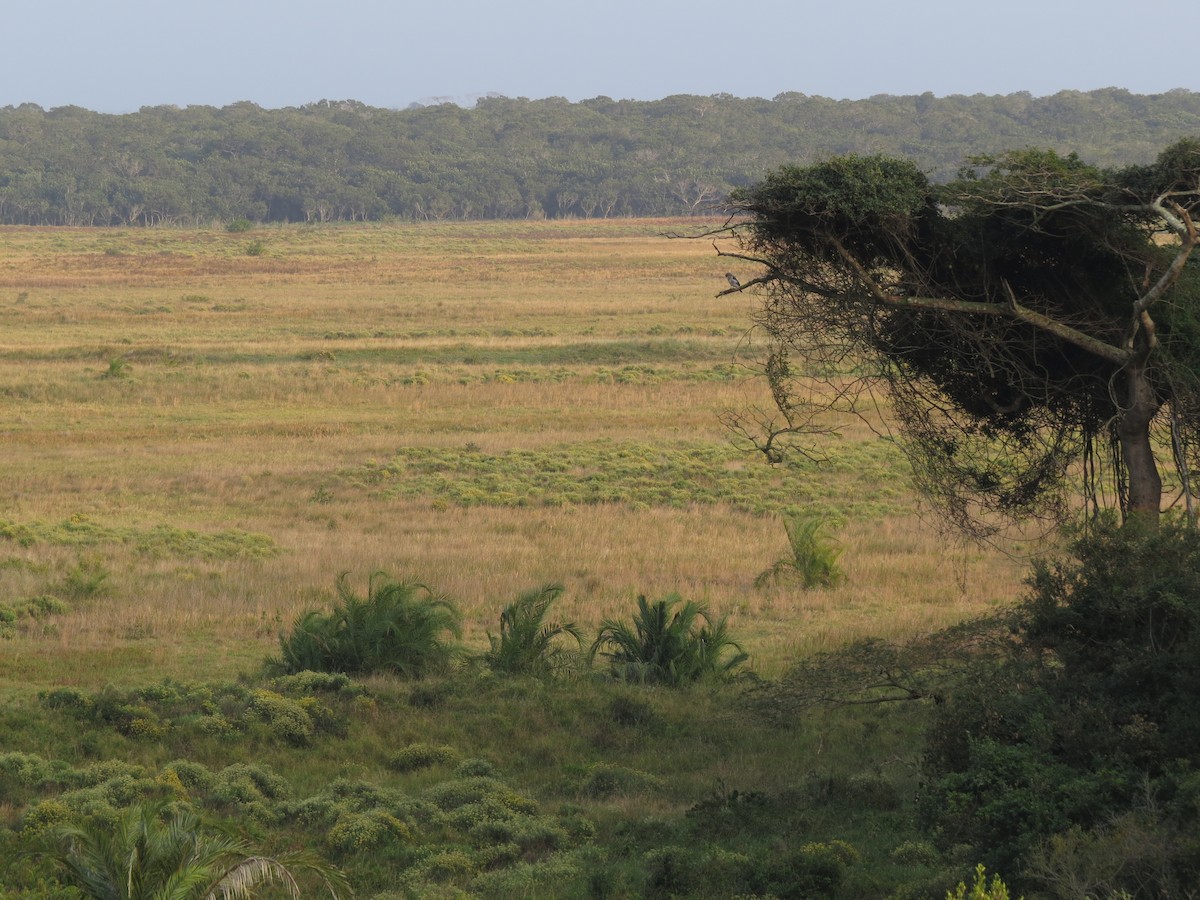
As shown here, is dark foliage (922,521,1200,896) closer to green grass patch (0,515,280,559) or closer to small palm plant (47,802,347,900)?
small palm plant (47,802,347,900)

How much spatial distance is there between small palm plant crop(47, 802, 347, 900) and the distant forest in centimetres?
12768

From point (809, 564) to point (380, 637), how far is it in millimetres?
5987

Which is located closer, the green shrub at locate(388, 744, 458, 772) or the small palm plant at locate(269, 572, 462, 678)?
the green shrub at locate(388, 744, 458, 772)

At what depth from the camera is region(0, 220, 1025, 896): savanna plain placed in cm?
898

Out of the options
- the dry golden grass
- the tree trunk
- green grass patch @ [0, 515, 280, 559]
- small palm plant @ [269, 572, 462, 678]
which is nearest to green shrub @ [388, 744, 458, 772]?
small palm plant @ [269, 572, 462, 678]

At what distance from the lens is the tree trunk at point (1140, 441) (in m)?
9.91

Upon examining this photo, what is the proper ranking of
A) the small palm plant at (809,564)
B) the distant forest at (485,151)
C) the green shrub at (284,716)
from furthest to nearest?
the distant forest at (485,151) < the small palm plant at (809,564) < the green shrub at (284,716)

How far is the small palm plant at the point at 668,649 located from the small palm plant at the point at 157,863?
21.9 feet

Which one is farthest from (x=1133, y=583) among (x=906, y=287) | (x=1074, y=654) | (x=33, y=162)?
(x=33, y=162)

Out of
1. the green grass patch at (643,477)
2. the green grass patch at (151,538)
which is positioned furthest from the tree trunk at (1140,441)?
the green grass patch at (151,538)

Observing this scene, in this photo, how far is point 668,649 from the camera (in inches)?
515

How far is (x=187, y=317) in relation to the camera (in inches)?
1999

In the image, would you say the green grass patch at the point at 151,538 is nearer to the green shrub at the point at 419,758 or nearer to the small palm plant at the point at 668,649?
the small palm plant at the point at 668,649

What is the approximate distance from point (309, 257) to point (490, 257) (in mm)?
Result: 11628
